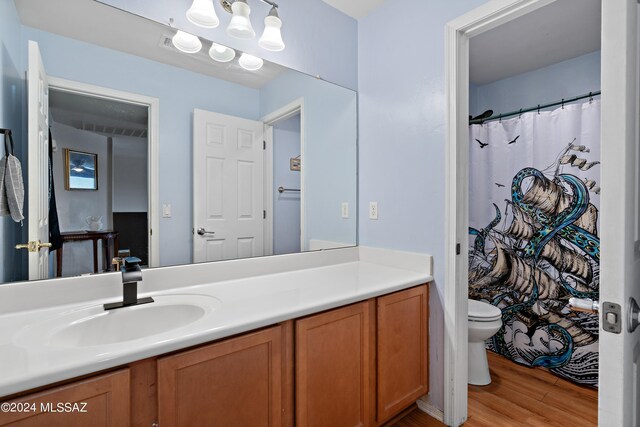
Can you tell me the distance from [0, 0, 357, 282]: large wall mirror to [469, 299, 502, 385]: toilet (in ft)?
3.33

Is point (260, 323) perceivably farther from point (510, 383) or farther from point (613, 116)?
point (510, 383)

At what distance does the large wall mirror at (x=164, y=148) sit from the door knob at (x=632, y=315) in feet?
4.71

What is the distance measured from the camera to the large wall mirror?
1.18 m

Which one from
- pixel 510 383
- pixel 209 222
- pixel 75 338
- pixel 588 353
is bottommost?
pixel 510 383

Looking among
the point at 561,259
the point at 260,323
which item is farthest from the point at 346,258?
the point at 561,259

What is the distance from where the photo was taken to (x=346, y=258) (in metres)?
2.05

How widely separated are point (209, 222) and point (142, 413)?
2.83 ft

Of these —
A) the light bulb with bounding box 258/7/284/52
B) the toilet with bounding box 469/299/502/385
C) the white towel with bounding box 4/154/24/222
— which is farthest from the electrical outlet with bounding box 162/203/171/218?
the toilet with bounding box 469/299/502/385

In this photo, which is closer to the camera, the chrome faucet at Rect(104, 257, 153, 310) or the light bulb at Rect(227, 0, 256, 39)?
the chrome faucet at Rect(104, 257, 153, 310)

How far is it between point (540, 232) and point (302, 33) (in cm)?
211

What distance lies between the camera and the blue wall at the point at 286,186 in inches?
71.7

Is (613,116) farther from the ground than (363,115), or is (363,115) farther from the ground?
(363,115)

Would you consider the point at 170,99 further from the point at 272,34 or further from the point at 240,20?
the point at 272,34

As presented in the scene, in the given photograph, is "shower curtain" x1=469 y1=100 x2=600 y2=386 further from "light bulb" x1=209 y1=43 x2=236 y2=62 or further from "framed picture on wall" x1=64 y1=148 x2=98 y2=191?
"framed picture on wall" x1=64 y1=148 x2=98 y2=191
